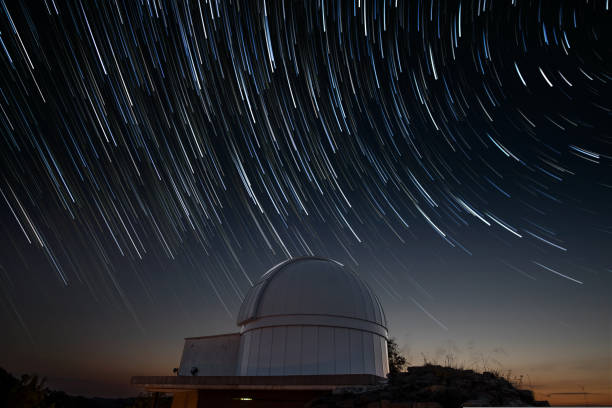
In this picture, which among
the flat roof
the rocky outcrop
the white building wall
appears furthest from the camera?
the white building wall

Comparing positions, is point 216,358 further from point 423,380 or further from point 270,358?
point 423,380

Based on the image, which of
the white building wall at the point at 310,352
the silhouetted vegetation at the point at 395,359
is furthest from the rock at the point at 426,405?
the silhouetted vegetation at the point at 395,359

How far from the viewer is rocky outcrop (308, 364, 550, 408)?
4.93 metres

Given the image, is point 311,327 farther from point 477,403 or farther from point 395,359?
point 395,359

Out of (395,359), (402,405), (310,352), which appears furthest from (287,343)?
(395,359)

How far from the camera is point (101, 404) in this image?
61469 millimetres

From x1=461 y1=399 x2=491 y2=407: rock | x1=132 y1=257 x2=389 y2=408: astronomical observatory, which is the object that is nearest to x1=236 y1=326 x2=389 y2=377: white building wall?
x1=132 y1=257 x2=389 y2=408: astronomical observatory

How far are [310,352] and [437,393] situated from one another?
5550 millimetres

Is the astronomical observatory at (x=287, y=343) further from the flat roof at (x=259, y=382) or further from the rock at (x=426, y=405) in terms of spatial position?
the rock at (x=426, y=405)

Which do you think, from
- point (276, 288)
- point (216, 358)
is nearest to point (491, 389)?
point (276, 288)

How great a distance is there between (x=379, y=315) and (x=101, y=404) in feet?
234

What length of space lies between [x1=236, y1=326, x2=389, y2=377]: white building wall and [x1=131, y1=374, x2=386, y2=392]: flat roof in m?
2.05

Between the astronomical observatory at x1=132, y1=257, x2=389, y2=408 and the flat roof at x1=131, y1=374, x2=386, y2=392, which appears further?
the astronomical observatory at x1=132, y1=257, x2=389, y2=408

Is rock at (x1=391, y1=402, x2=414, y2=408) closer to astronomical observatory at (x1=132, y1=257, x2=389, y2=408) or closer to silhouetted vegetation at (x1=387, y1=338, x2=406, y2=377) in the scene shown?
astronomical observatory at (x1=132, y1=257, x2=389, y2=408)
